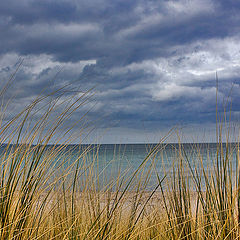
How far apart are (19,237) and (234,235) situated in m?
1.35

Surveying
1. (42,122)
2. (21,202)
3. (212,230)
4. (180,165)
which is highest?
(42,122)

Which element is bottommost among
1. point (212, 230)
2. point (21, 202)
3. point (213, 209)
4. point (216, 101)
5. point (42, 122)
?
point (212, 230)

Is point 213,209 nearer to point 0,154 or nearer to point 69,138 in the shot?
point 69,138

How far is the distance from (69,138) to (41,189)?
40 cm

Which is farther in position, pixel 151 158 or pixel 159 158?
pixel 159 158

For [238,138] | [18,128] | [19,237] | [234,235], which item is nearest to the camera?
[19,237]

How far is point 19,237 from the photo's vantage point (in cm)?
175

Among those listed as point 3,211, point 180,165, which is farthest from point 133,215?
point 3,211

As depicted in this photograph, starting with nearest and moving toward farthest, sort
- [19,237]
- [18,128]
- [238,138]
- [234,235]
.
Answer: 1. [19,237]
2. [234,235]
3. [18,128]
4. [238,138]

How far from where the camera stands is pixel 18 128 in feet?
6.75

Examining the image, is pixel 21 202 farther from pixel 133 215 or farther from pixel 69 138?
pixel 133 215

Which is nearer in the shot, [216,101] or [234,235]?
[234,235]

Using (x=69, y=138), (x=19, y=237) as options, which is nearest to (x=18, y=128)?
(x=69, y=138)

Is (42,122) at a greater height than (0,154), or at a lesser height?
greater
